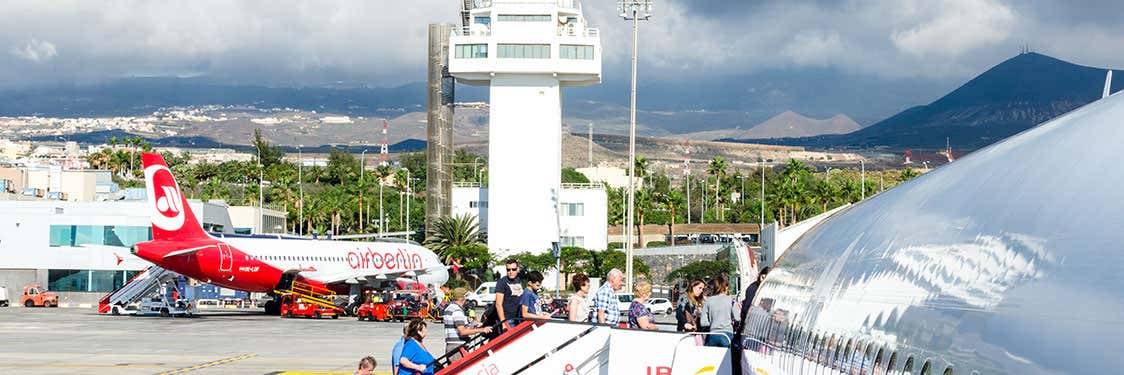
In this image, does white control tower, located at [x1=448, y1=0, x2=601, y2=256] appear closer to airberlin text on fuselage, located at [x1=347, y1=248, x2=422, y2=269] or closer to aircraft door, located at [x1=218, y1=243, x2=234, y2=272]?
airberlin text on fuselage, located at [x1=347, y1=248, x2=422, y2=269]

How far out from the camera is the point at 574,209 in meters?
98.0

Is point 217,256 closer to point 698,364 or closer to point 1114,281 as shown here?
point 698,364

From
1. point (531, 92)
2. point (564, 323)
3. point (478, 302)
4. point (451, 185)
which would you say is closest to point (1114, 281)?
point (564, 323)

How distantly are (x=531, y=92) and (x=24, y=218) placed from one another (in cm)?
3490

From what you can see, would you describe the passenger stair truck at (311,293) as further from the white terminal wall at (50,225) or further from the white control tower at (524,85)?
the white control tower at (524,85)

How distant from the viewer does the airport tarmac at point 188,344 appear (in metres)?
27.7

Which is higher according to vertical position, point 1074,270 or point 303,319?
point 1074,270

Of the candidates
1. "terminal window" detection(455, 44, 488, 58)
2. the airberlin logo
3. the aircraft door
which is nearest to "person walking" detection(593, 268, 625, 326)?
the airberlin logo

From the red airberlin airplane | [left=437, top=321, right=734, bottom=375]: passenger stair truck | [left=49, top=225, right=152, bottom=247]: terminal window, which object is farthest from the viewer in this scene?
[left=49, top=225, right=152, bottom=247]: terminal window

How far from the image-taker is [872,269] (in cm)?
773

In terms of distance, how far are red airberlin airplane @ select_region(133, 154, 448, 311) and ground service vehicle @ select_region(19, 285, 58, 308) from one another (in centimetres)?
1475

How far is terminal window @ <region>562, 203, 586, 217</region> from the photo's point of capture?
9788 cm

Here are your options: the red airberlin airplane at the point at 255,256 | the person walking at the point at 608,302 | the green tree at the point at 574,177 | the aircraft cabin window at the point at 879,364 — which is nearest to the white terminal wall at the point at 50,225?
the red airberlin airplane at the point at 255,256

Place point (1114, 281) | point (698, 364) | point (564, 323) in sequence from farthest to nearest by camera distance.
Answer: point (564, 323) < point (698, 364) < point (1114, 281)
